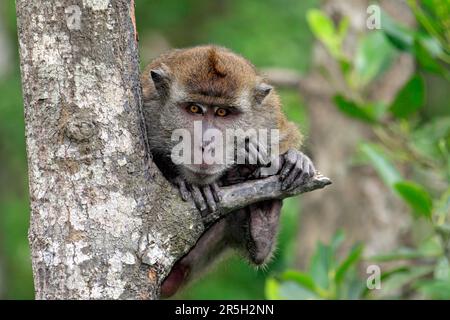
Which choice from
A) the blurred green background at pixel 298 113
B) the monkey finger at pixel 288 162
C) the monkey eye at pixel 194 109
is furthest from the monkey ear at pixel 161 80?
the blurred green background at pixel 298 113

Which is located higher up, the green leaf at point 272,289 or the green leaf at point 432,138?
the green leaf at point 432,138

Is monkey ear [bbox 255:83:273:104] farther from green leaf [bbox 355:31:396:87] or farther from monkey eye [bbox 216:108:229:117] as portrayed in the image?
green leaf [bbox 355:31:396:87]

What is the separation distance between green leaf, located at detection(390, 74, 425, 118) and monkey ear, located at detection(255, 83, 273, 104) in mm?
1261

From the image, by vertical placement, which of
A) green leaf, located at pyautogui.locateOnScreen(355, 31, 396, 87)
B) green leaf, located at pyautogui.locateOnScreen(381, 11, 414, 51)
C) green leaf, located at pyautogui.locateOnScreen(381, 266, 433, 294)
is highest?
green leaf, located at pyautogui.locateOnScreen(355, 31, 396, 87)

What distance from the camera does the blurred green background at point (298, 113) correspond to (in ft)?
19.2

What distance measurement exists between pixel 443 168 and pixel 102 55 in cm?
341

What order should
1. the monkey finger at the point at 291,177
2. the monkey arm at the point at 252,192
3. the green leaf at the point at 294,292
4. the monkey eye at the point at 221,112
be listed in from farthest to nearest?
the green leaf at the point at 294,292 < the monkey eye at the point at 221,112 < the monkey finger at the point at 291,177 < the monkey arm at the point at 252,192

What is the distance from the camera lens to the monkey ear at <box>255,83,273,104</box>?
5469mm

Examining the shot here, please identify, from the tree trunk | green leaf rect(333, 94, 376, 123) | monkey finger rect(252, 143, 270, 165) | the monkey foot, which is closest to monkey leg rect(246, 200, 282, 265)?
monkey finger rect(252, 143, 270, 165)

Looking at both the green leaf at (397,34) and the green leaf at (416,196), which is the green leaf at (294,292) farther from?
the green leaf at (397,34)
